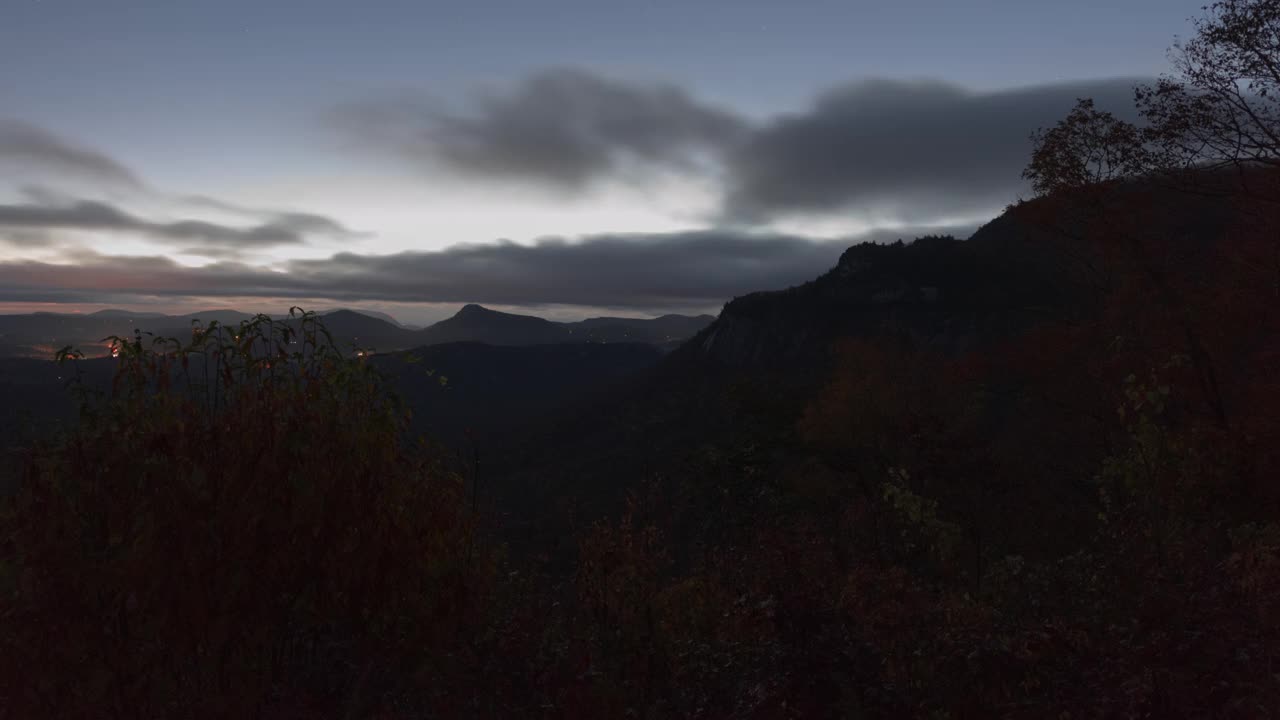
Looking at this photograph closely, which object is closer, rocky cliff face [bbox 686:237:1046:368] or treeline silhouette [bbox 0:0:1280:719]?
treeline silhouette [bbox 0:0:1280:719]

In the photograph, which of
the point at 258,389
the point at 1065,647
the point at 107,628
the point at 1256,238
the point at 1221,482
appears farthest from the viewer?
the point at 1256,238

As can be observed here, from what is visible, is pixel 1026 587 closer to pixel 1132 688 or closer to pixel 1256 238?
pixel 1132 688

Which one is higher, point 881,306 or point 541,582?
point 881,306

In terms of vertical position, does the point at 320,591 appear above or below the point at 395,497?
below

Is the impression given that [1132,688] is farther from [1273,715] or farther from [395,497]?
[395,497]

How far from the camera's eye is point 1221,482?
11555 mm

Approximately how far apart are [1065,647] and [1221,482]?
7543 mm

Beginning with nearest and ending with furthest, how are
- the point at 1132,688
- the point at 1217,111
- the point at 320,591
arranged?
the point at 320,591 → the point at 1132,688 → the point at 1217,111

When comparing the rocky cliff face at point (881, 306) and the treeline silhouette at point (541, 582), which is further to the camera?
the rocky cliff face at point (881, 306)

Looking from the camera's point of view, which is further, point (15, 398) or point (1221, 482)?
point (15, 398)

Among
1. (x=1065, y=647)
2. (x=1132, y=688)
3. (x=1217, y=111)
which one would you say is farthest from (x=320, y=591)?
(x=1217, y=111)

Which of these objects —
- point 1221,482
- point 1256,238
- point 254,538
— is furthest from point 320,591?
point 1256,238

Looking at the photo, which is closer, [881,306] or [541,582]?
[541,582]

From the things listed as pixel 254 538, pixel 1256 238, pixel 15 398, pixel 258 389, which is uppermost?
pixel 1256 238
